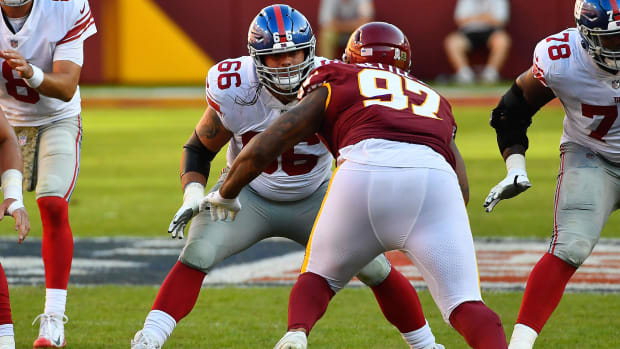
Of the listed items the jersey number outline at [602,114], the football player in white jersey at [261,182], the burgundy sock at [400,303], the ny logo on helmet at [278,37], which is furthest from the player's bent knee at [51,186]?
the jersey number outline at [602,114]

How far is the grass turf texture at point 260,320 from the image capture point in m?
4.64

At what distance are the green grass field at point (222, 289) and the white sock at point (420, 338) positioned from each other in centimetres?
39

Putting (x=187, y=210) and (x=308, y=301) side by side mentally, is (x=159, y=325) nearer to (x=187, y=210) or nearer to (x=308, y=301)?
(x=187, y=210)

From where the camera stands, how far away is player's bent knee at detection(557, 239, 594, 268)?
408 cm

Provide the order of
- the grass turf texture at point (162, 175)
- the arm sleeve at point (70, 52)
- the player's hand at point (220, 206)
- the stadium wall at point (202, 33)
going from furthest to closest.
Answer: the stadium wall at point (202, 33), the grass turf texture at point (162, 175), the arm sleeve at point (70, 52), the player's hand at point (220, 206)

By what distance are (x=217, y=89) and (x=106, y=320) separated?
1.49 meters

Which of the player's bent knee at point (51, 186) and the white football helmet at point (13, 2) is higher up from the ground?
the white football helmet at point (13, 2)

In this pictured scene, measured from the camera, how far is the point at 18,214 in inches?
151

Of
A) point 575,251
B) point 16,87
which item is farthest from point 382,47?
point 16,87

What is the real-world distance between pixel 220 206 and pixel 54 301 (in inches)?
48.8

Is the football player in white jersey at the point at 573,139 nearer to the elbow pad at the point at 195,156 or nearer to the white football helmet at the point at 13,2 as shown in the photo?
the elbow pad at the point at 195,156

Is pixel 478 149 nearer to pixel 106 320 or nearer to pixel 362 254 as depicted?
pixel 106 320

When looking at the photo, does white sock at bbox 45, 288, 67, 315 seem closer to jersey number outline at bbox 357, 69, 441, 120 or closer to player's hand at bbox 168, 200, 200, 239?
player's hand at bbox 168, 200, 200, 239

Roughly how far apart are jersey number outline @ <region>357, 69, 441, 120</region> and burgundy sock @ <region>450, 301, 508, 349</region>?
0.68 meters
